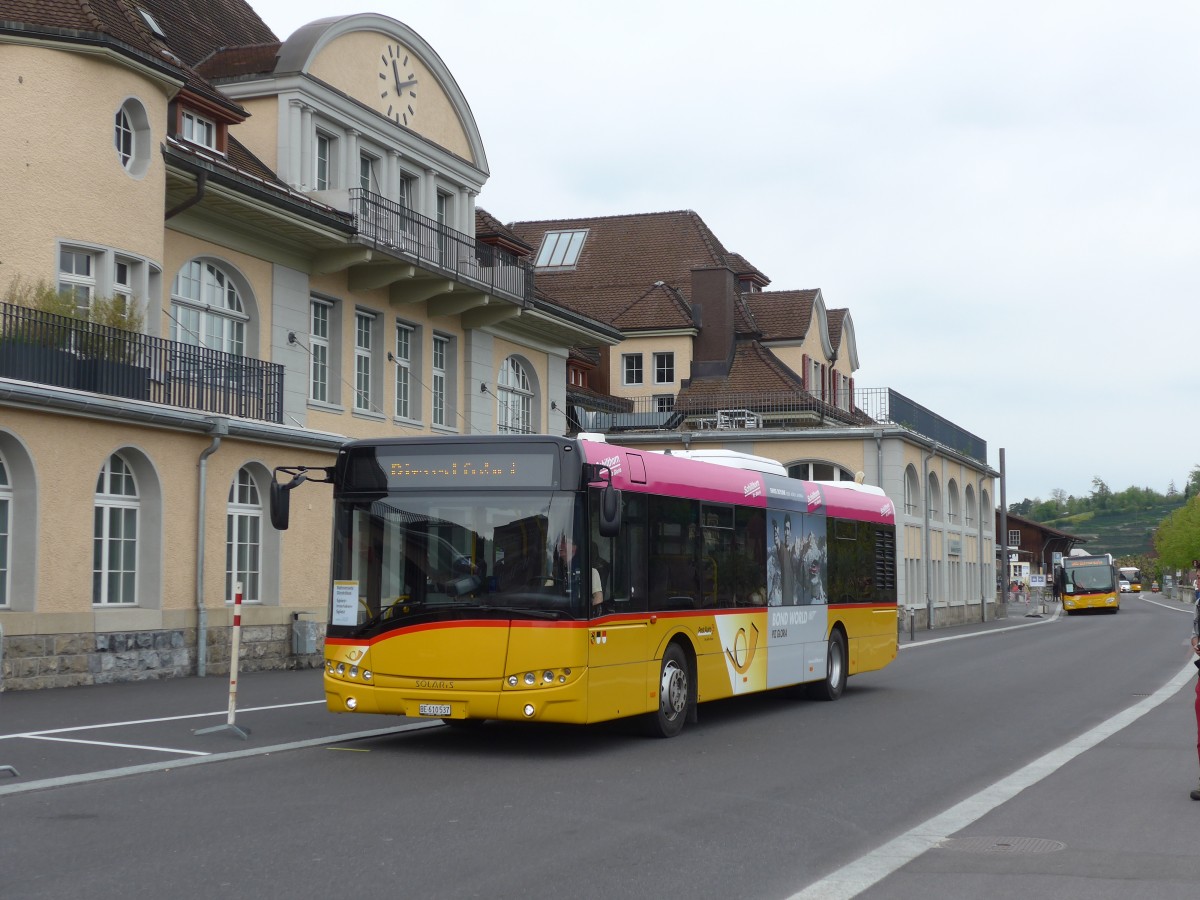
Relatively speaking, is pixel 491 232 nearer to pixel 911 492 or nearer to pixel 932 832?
pixel 911 492

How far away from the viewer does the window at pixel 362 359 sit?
2983 centimetres

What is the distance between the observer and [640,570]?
44.3ft

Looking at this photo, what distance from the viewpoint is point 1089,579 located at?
77.3 m

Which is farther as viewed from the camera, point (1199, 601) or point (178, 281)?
point (178, 281)

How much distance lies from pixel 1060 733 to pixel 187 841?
32.0 ft

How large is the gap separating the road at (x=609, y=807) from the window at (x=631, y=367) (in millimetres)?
38777

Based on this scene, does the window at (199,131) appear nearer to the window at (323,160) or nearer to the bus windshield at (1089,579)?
the window at (323,160)

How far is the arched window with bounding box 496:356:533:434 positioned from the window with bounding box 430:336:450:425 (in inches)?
79.8

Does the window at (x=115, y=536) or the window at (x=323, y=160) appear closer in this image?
the window at (x=115, y=536)

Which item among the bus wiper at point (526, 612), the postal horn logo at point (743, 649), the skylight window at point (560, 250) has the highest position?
the skylight window at point (560, 250)

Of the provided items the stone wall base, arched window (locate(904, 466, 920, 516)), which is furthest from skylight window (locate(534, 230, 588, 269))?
the stone wall base

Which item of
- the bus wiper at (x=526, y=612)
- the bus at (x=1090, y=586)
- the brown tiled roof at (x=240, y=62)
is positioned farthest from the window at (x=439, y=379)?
the bus at (x=1090, y=586)

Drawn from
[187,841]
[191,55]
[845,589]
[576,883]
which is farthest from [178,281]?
[576,883]

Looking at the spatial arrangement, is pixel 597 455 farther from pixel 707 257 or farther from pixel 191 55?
pixel 707 257
